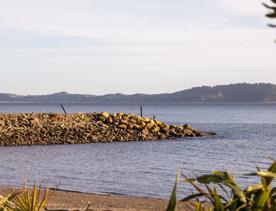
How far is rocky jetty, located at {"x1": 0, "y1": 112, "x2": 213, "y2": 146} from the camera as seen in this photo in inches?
1788

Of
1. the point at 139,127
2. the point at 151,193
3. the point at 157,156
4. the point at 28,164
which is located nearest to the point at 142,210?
the point at 151,193

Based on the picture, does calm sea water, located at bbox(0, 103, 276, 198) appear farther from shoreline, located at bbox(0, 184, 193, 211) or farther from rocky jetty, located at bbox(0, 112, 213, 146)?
rocky jetty, located at bbox(0, 112, 213, 146)

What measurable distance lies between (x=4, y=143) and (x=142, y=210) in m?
29.6

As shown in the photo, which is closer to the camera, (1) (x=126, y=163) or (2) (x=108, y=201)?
(2) (x=108, y=201)

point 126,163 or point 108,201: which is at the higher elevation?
point 108,201

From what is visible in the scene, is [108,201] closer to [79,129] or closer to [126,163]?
[126,163]

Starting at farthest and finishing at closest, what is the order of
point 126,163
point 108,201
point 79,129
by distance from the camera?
point 79,129 → point 126,163 → point 108,201

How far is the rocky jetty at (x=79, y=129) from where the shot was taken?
4541cm

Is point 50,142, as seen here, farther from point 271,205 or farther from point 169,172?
point 271,205

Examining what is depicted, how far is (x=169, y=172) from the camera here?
27562 millimetres

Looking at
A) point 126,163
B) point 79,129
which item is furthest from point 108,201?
point 79,129

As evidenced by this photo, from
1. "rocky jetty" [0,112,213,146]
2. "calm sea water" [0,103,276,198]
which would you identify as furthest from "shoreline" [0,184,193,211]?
"rocky jetty" [0,112,213,146]

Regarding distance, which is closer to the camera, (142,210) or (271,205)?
(271,205)

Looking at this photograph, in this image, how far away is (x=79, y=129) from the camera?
1922 inches
